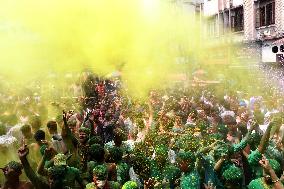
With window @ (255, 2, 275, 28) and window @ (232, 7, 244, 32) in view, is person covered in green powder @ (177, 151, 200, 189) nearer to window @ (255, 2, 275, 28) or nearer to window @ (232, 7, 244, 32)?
window @ (255, 2, 275, 28)

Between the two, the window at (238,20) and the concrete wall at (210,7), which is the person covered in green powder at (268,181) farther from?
the concrete wall at (210,7)

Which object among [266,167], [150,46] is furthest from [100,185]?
[150,46]

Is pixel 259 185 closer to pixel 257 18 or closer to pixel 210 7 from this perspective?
pixel 257 18

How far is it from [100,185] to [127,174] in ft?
2.31

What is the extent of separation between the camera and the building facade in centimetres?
2331

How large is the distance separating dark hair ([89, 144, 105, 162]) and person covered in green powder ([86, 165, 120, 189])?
45 centimetres

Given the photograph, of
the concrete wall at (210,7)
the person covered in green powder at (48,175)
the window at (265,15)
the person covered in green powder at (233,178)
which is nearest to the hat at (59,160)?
the person covered in green powder at (48,175)

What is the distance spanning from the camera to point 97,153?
16.2 ft

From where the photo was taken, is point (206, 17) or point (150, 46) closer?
point (150, 46)

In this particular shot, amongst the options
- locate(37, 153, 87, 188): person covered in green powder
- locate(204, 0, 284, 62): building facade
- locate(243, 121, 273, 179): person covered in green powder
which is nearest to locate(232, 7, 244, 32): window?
locate(204, 0, 284, 62): building facade

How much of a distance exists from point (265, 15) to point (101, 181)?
2217 cm

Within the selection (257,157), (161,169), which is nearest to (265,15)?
(257,157)

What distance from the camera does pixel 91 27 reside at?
987cm

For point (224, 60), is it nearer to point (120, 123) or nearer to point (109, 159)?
point (120, 123)
